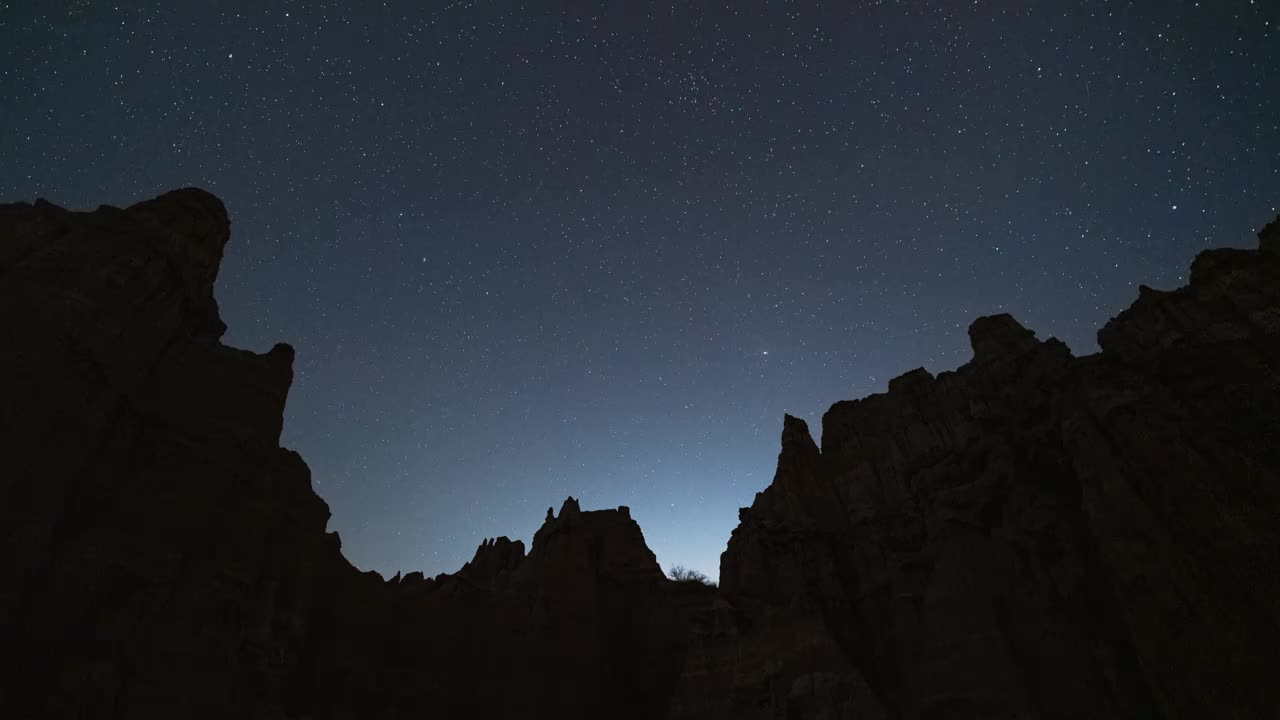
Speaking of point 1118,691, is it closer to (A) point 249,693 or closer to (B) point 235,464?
(A) point 249,693

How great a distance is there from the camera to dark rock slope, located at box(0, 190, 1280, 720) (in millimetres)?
28656

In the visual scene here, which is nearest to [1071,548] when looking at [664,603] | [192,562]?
[664,603]

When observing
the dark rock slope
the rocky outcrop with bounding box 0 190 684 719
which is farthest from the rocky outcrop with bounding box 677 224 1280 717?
the rocky outcrop with bounding box 0 190 684 719

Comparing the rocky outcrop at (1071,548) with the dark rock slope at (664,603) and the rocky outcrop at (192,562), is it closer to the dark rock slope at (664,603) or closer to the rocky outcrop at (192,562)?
the dark rock slope at (664,603)

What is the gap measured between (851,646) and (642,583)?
15.0 meters

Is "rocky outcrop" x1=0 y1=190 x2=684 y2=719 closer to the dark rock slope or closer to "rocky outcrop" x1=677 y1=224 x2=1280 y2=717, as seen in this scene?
the dark rock slope

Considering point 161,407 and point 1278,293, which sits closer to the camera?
point 1278,293

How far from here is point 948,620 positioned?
119 feet

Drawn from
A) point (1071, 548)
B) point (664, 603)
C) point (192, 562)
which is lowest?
point (1071, 548)

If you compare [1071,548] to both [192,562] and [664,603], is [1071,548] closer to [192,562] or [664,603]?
[664,603]

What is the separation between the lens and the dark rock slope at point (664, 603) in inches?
1128

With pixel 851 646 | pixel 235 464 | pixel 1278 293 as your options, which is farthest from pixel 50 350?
pixel 1278 293

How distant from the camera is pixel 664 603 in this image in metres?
47.9

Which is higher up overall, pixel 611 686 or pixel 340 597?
pixel 340 597
